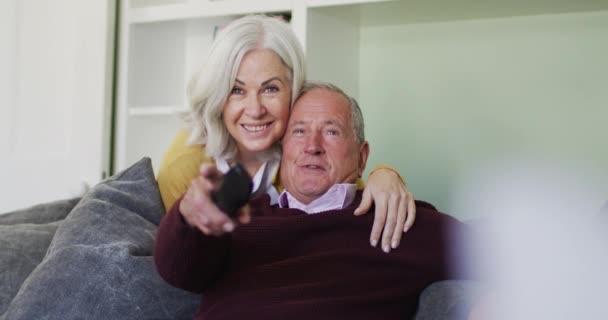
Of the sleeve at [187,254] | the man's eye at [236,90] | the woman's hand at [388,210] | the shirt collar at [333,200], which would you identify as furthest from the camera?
the man's eye at [236,90]

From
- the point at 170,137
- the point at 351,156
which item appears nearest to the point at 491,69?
the point at 351,156

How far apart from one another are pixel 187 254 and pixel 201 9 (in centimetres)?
140

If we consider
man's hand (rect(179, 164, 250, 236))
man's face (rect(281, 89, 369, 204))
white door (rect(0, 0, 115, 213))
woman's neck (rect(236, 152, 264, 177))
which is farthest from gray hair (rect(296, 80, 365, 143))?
white door (rect(0, 0, 115, 213))

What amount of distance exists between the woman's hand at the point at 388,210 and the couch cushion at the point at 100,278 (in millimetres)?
419

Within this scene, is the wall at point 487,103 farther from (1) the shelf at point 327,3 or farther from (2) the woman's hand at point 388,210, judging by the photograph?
(2) the woman's hand at point 388,210

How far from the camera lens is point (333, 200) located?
1.73m

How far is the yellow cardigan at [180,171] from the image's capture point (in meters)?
1.89

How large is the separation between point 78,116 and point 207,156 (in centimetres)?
94

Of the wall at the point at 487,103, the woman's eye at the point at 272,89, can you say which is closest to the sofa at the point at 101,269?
the woman's eye at the point at 272,89

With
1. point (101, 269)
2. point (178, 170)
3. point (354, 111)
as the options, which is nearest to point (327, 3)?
point (354, 111)

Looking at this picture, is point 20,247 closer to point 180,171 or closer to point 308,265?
point 180,171

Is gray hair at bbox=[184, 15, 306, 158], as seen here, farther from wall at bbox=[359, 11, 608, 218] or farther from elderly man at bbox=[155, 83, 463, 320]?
wall at bbox=[359, 11, 608, 218]

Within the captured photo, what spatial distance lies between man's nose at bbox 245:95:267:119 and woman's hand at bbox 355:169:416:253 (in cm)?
36

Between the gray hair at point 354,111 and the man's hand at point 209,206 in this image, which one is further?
the gray hair at point 354,111
